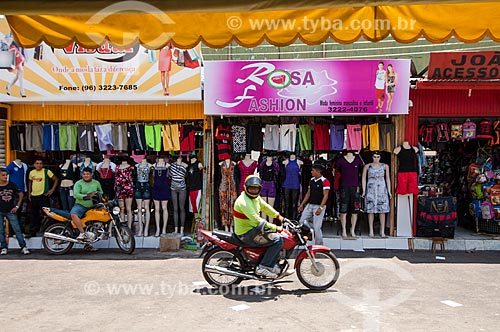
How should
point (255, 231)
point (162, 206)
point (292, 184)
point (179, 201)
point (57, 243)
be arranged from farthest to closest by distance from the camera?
point (162, 206)
point (179, 201)
point (292, 184)
point (57, 243)
point (255, 231)

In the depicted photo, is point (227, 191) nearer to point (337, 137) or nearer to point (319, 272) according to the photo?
point (337, 137)

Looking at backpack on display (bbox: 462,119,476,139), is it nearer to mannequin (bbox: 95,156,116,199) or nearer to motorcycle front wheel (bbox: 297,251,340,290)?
motorcycle front wheel (bbox: 297,251,340,290)

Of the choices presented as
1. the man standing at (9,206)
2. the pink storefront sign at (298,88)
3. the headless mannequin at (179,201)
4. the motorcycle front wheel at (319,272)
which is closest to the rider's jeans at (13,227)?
the man standing at (9,206)

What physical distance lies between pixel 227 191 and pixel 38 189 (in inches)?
179

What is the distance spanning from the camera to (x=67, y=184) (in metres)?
11.1

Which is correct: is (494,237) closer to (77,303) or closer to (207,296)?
(207,296)

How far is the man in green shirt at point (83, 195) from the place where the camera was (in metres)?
10.0

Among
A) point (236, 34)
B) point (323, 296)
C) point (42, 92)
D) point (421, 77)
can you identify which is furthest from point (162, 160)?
point (236, 34)

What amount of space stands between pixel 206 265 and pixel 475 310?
3.89 meters

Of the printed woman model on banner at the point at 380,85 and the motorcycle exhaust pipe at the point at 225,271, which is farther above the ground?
the printed woman model on banner at the point at 380,85

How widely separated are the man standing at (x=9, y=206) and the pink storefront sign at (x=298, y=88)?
15.2 ft

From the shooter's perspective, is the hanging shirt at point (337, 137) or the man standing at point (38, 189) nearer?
the hanging shirt at point (337, 137)

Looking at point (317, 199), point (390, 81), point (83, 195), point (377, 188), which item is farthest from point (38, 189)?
point (390, 81)

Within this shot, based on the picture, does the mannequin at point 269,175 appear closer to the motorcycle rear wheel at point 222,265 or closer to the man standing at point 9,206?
the motorcycle rear wheel at point 222,265
